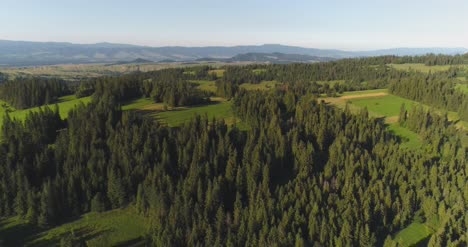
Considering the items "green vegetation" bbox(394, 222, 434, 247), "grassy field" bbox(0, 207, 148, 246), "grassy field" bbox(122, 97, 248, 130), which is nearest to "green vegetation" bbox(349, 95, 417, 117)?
"grassy field" bbox(122, 97, 248, 130)

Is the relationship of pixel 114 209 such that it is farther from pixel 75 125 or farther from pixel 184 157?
pixel 75 125

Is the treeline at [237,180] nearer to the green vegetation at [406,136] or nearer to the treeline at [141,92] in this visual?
the green vegetation at [406,136]

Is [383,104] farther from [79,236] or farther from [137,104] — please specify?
[79,236]

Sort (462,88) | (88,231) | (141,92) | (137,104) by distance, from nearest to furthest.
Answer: (88,231)
(137,104)
(141,92)
(462,88)

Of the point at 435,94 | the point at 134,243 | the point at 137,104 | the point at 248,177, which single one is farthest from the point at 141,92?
the point at 435,94

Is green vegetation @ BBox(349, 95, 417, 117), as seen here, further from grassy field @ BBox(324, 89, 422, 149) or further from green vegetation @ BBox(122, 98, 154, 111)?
green vegetation @ BBox(122, 98, 154, 111)

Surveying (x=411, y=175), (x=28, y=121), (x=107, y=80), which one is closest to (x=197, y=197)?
(x=411, y=175)
